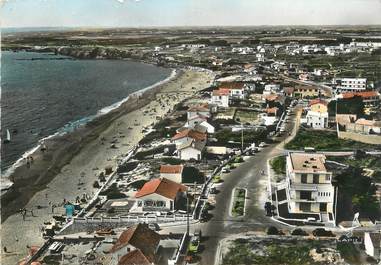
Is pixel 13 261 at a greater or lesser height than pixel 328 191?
lesser

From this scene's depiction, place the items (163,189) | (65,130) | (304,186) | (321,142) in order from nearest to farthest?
(304,186), (163,189), (321,142), (65,130)

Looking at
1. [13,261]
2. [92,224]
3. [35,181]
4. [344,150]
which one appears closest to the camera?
[13,261]

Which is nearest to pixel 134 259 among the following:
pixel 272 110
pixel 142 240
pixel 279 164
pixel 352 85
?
pixel 142 240

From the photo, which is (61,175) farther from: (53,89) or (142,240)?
(53,89)

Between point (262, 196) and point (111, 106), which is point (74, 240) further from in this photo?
point (111, 106)

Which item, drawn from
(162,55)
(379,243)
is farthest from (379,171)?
(162,55)
